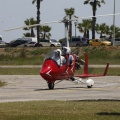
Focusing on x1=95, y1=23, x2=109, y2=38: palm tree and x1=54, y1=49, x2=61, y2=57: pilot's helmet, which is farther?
x1=95, y1=23, x2=109, y2=38: palm tree

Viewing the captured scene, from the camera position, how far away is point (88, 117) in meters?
12.6

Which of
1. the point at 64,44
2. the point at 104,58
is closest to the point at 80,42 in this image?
the point at 104,58

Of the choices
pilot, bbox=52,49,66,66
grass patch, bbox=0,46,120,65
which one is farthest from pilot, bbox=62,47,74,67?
grass patch, bbox=0,46,120,65

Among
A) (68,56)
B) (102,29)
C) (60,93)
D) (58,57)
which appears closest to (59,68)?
(58,57)

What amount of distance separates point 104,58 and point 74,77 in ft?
125

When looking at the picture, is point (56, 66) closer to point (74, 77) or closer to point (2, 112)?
point (74, 77)

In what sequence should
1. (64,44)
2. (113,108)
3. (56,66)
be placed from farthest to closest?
(64,44), (56,66), (113,108)

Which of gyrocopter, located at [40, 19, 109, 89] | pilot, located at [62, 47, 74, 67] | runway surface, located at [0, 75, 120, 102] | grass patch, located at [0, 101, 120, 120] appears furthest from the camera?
pilot, located at [62, 47, 74, 67]

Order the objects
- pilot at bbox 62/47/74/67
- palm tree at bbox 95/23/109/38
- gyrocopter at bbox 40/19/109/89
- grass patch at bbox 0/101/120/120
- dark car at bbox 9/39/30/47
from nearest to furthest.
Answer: grass patch at bbox 0/101/120/120 → gyrocopter at bbox 40/19/109/89 → pilot at bbox 62/47/74/67 → dark car at bbox 9/39/30/47 → palm tree at bbox 95/23/109/38

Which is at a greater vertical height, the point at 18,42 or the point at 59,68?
the point at 59,68

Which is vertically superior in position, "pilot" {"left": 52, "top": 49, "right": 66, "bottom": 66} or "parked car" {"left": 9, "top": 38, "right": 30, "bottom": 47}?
"pilot" {"left": 52, "top": 49, "right": 66, "bottom": 66}

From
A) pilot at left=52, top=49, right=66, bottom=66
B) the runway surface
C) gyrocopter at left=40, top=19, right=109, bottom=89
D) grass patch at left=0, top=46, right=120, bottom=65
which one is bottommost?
grass patch at left=0, top=46, right=120, bottom=65

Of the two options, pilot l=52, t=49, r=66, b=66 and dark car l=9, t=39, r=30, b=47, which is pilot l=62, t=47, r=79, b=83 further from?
dark car l=9, t=39, r=30, b=47

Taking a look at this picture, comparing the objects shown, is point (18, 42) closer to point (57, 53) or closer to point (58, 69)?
point (57, 53)
